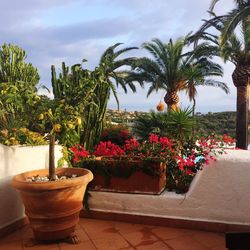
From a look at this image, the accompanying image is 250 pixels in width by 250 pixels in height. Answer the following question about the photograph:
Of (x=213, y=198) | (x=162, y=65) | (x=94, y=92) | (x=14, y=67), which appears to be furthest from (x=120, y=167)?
(x=162, y=65)

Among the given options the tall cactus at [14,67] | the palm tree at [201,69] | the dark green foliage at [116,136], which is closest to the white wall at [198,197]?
the dark green foliage at [116,136]

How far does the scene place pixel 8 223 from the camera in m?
3.43

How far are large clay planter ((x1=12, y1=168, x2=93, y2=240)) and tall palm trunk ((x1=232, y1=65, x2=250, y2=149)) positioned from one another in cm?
1298

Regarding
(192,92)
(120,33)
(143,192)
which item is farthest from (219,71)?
(143,192)

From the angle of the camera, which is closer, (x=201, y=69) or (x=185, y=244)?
(x=185, y=244)

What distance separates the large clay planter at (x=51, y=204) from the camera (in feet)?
9.55

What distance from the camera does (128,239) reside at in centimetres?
317

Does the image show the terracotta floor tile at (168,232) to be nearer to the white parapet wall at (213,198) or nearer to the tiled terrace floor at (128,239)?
the tiled terrace floor at (128,239)

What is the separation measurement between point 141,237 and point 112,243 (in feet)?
1.05

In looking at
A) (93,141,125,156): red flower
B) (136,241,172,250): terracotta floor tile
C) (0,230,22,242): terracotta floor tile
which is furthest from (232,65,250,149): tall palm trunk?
(0,230,22,242): terracotta floor tile

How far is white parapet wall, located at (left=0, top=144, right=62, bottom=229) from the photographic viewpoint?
3.35 m

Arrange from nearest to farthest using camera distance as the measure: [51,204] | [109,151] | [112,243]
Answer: [51,204] < [112,243] < [109,151]

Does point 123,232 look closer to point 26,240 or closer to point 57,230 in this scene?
point 57,230

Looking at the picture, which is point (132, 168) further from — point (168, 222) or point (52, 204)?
point (52, 204)
